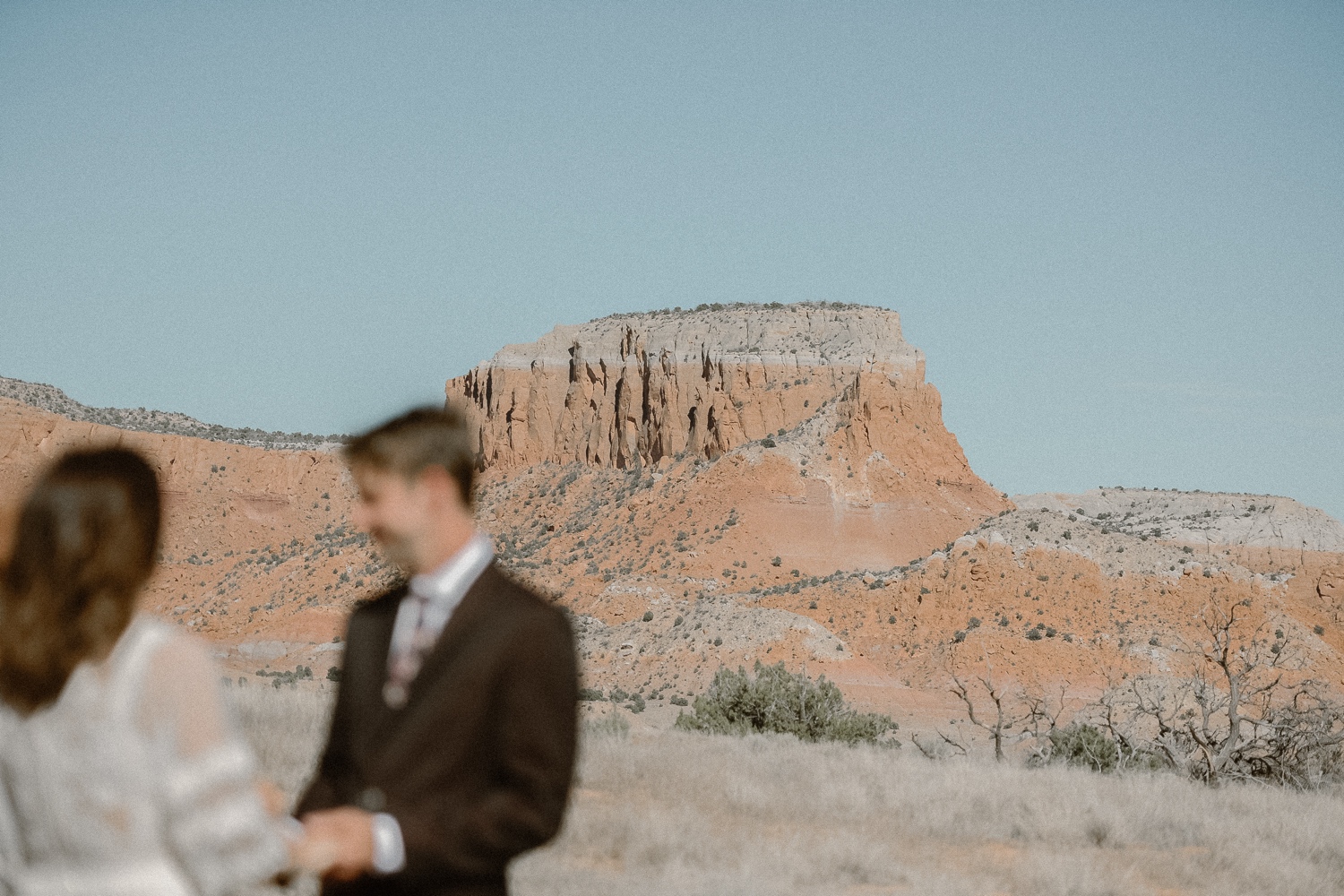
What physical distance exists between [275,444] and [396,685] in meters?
103

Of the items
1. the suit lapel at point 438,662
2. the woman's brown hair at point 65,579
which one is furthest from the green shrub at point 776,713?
the woman's brown hair at point 65,579

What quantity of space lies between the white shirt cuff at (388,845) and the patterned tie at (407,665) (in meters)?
0.22

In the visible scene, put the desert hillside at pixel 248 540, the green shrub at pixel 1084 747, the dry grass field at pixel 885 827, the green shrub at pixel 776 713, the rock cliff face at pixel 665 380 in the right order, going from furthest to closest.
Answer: the rock cliff face at pixel 665 380 → the desert hillside at pixel 248 540 → the green shrub at pixel 776 713 → the green shrub at pixel 1084 747 → the dry grass field at pixel 885 827

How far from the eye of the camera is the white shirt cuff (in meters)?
2.18

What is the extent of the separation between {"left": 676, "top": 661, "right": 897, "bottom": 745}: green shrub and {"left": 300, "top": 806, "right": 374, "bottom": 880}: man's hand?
17701 mm

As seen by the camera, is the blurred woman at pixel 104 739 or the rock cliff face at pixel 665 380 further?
the rock cliff face at pixel 665 380

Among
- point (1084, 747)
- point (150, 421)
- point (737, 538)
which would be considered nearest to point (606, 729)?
point (1084, 747)

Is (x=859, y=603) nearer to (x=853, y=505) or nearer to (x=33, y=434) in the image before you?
(x=853, y=505)

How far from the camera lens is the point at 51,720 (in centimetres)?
201

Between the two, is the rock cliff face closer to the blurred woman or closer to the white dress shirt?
the white dress shirt

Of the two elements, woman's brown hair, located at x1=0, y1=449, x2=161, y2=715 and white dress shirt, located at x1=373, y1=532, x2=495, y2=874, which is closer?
woman's brown hair, located at x1=0, y1=449, x2=161, y2=715

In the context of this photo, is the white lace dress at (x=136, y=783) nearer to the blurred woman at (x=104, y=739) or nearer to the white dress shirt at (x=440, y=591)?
the blurred woman at (x=104, y=739)

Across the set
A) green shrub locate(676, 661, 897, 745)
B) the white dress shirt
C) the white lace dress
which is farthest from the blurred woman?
green shrub locate(676, 661, 897, 745)

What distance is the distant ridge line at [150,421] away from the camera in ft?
276
